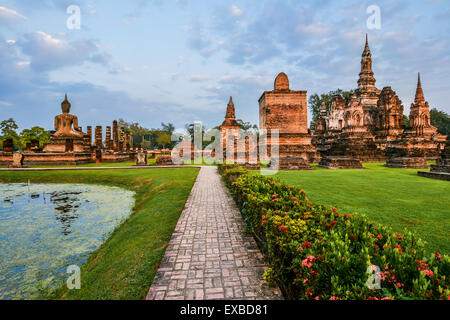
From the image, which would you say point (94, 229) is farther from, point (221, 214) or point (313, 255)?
point (313, 255)

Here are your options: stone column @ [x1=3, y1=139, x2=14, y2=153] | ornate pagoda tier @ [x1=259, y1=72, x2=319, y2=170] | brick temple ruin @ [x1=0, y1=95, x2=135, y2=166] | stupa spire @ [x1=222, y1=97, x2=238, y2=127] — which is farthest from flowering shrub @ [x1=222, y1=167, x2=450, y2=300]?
stone column @ [x1=3, y1=139, x2=14, y2=153]

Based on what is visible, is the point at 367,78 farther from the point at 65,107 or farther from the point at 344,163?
the point at 65,107

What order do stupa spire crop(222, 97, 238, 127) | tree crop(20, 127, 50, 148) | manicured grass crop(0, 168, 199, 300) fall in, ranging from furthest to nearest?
tree crop(20, 127, 50, 148) < stupa spire crop(222, 97, 238, 127) < manicured grass crop(0, 168, 199, 300)

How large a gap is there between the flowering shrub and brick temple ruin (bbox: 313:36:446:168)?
50.4ft

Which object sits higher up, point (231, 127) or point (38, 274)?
point (231, 127)

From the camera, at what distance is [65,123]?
2875cm

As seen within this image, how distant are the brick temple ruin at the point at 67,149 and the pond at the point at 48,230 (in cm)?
1258

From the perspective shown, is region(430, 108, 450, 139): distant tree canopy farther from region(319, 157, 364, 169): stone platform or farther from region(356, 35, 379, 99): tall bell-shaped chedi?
region(319, 157, 364, 169): stone platform

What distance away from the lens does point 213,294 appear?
2887 mm

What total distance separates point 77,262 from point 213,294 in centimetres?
328

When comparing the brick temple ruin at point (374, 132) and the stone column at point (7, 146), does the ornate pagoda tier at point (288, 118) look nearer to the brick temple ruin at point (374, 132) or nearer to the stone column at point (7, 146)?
the brick temple ruin at point (374, 132)

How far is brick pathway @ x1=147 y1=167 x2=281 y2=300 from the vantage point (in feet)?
9.53
